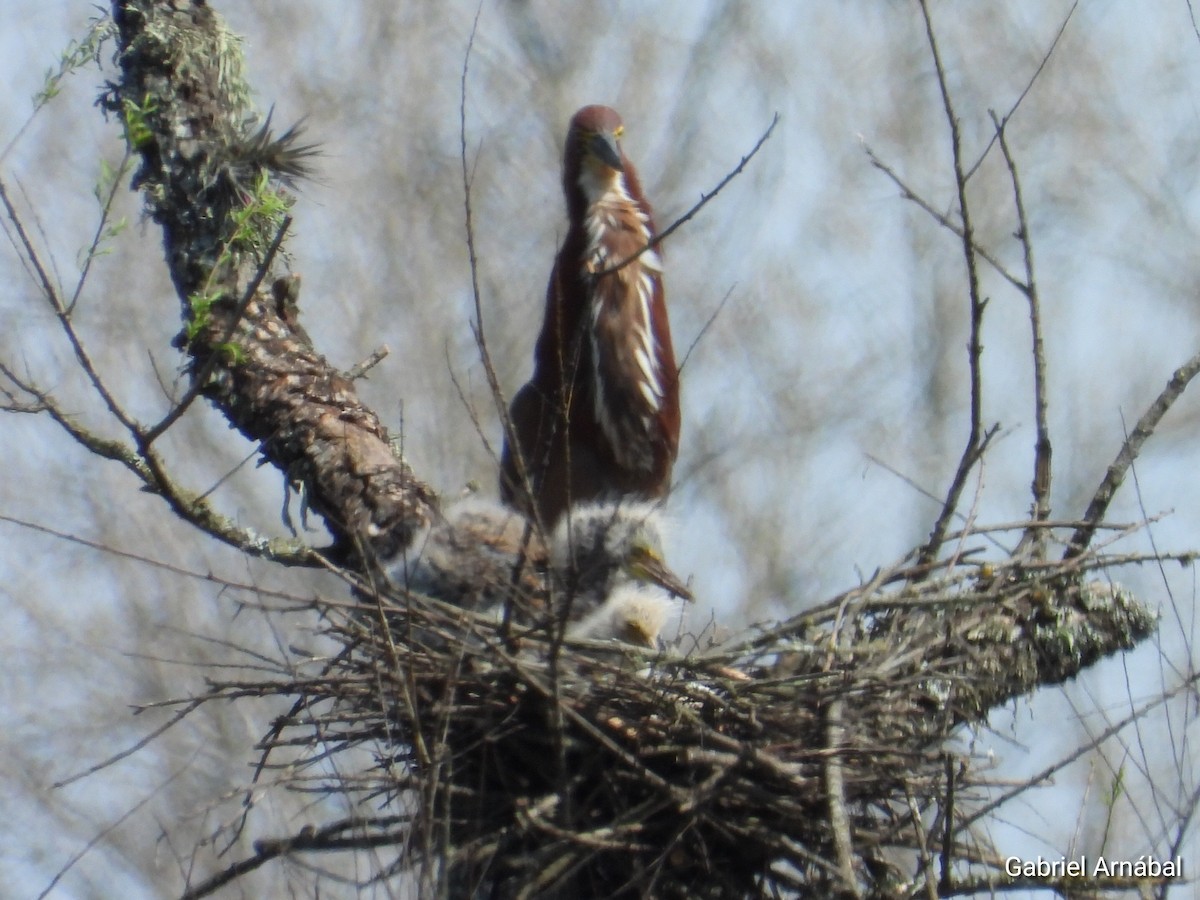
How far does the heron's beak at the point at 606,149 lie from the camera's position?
18.6 ft

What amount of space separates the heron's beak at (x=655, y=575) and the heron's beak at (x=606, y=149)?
1.87 metres

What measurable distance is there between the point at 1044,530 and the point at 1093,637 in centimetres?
30

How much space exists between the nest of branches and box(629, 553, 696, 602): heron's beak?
0.84m

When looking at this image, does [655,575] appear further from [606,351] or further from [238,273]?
[238,273]

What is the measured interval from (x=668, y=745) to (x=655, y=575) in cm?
122

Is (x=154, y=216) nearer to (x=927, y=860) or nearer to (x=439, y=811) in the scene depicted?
(x=439, y=811)

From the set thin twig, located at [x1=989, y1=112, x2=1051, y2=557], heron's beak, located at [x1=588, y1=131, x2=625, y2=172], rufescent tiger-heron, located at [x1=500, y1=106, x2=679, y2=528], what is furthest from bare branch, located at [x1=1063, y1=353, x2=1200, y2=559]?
heron's beak, located at [x1=588, y1=131, x2=625, y2=172]

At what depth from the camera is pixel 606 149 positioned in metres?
5.68

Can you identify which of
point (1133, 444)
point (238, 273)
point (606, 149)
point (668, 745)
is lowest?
point (668, 745)

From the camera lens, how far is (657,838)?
3.36 m

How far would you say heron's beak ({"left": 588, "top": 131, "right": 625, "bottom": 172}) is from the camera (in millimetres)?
5680

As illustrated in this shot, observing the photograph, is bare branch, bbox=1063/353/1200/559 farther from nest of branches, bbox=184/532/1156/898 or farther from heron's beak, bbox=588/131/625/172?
heron's beak, bbox=588/131/625/172

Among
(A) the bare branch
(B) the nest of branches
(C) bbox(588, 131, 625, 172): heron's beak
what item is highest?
(C) bbox(588, 131, 625, 172): heron's beak

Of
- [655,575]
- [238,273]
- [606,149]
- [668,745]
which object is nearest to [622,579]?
[655,575]
